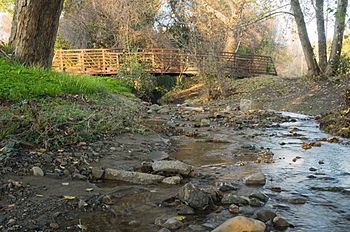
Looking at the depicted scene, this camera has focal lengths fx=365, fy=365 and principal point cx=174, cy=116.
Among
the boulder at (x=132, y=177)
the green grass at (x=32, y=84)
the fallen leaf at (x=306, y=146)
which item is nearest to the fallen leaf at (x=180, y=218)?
the boulder at (x=132, y=177)

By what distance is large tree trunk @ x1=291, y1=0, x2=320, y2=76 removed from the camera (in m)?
14.0

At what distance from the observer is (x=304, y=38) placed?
47.1ft

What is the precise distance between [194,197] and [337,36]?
A: 12822 mm

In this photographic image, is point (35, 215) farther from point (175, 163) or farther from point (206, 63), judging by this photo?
point (206, 63)

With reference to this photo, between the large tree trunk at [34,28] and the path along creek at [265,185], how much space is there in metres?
4.66

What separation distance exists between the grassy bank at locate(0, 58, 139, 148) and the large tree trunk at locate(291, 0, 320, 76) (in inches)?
356

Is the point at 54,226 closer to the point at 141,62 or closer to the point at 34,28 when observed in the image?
the point at 34,28

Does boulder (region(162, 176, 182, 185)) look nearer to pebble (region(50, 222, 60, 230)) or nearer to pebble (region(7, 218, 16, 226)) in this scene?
pebble (region(50, 222, 60, 230))

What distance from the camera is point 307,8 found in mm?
14570

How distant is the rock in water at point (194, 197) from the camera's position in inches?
111

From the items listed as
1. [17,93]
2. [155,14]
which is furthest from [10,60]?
[155,14]

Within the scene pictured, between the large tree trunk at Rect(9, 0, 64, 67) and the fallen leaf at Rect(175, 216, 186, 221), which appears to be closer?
the fallen leaf at Rect(175, 216, 186, 221)

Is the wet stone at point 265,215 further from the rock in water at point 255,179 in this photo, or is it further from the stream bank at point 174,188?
the rock in water at point 255,179

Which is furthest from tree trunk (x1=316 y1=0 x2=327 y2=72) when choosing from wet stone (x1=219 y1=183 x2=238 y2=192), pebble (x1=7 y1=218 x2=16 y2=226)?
pebble (x1=7 y1=218 x2=16 y2=226)
